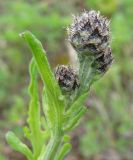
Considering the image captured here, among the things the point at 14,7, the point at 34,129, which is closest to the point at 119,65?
the point at 14,7

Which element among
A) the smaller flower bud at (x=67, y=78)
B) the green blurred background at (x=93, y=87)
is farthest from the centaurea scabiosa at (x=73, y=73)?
the green blurred background at (x=93, y=87)

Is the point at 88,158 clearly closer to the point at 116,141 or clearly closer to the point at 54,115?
the point at 116,141

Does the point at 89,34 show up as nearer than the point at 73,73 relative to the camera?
Yes

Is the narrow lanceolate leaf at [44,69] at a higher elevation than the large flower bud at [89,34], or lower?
lower

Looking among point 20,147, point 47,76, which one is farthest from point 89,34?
point 20,147

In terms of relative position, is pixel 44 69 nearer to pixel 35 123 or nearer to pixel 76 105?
pixel 76 105

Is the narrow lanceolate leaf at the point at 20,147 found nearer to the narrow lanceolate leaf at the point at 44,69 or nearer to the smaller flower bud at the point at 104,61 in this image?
the narrow lanceolate leaf at the point at 44,69

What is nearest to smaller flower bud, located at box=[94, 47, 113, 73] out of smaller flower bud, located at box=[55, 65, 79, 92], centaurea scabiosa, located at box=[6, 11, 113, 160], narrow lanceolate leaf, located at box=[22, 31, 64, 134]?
centaurea scabiosa, located at box=[6, 11, 113, 160]
